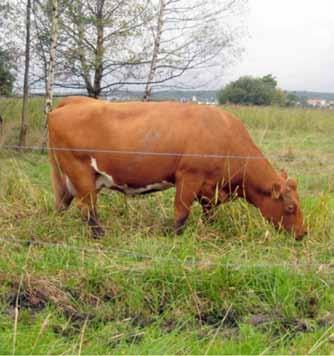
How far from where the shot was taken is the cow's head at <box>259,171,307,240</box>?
5977 mm

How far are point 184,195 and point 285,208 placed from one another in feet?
3.49

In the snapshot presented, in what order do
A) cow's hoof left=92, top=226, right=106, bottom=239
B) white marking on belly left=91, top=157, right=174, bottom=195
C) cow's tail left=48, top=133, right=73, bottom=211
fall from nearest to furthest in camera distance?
cow's hoof left=92, top=226, right=106, bottom=239, white marking on belly left=91, top=157, right=174, bottom=195, cow's tail left=48, top=133, right=73, bottom=211

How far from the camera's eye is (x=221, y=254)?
→ 5.19 metres

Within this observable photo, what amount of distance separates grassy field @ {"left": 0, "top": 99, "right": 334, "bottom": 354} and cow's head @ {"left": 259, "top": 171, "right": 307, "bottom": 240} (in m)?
0.12

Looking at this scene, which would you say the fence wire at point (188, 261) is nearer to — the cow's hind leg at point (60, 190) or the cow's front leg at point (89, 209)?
the cow's front leg at point (89, 209)

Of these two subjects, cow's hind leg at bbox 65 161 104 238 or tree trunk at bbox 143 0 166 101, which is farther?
tree trunk at bbox 143 0 166 101

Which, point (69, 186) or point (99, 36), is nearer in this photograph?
point (69, 186)

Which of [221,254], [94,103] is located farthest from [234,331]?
[94,103]

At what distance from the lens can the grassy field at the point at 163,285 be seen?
152 inches

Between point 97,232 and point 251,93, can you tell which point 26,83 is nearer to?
point 97,232

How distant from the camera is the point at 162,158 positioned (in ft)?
19.7

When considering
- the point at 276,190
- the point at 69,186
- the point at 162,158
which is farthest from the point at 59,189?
the point at 276,190

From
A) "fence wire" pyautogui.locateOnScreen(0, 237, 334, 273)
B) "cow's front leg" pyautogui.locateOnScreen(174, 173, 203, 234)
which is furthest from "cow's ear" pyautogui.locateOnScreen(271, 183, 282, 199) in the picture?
"fence wire" pyautogui.locateOnScreen(0, 237, 334, 273)

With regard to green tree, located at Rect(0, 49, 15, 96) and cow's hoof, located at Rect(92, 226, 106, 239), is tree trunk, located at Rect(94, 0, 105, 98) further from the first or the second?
cow's hoof, located at Rect(92, 226, 106, 239)
